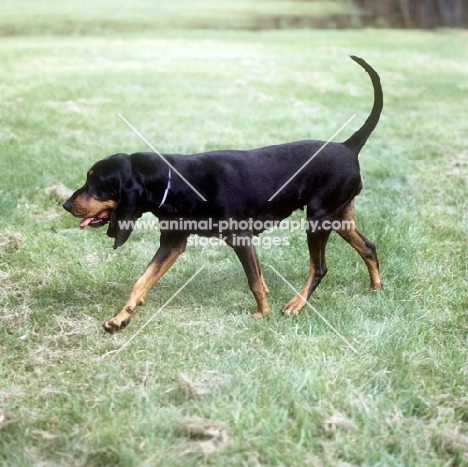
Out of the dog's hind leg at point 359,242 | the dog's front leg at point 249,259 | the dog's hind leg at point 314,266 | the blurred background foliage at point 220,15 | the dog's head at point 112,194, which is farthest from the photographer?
the blurred background foliage at point 220,15

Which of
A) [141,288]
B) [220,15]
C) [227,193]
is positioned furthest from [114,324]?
[220,15]

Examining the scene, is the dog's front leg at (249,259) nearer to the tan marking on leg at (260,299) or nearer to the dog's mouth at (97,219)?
the tan marking on leg at (260,299)

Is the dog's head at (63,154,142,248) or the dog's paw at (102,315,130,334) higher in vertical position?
the dog's head at (63,154,142,248)

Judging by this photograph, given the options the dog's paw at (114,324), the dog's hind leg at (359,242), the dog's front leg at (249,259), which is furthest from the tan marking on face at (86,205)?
the dog's hind leg at (359,242)

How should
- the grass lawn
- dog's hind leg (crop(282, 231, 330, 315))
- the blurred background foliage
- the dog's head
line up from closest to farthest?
the grass lawn, the dog's head, dog's hind leg (crop(282, 231, 330, 315)), the blurred background foliage

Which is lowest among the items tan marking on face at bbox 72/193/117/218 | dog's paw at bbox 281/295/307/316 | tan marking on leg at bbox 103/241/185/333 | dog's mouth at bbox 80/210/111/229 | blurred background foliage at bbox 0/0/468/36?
dog's paw at bbox 281/295/307/316

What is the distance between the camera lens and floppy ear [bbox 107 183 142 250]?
3.01m

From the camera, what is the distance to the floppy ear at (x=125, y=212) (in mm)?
3010

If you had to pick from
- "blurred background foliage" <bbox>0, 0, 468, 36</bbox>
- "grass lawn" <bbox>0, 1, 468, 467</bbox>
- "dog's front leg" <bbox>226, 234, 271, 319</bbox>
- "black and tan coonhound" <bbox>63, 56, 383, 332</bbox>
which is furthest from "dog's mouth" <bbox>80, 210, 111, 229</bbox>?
"blurred background foliage" <bbox>0, 0, 468, 36</bbox>

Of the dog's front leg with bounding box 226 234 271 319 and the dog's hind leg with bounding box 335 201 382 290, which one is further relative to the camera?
the dog's hind leg with bounding box 335 201 382 290

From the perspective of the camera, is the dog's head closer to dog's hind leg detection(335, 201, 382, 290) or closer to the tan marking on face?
the tan marking on face

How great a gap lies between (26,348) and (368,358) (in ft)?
5.06

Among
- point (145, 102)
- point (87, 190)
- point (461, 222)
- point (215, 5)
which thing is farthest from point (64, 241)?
point (215, 5)

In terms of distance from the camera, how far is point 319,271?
3297 millimetres
